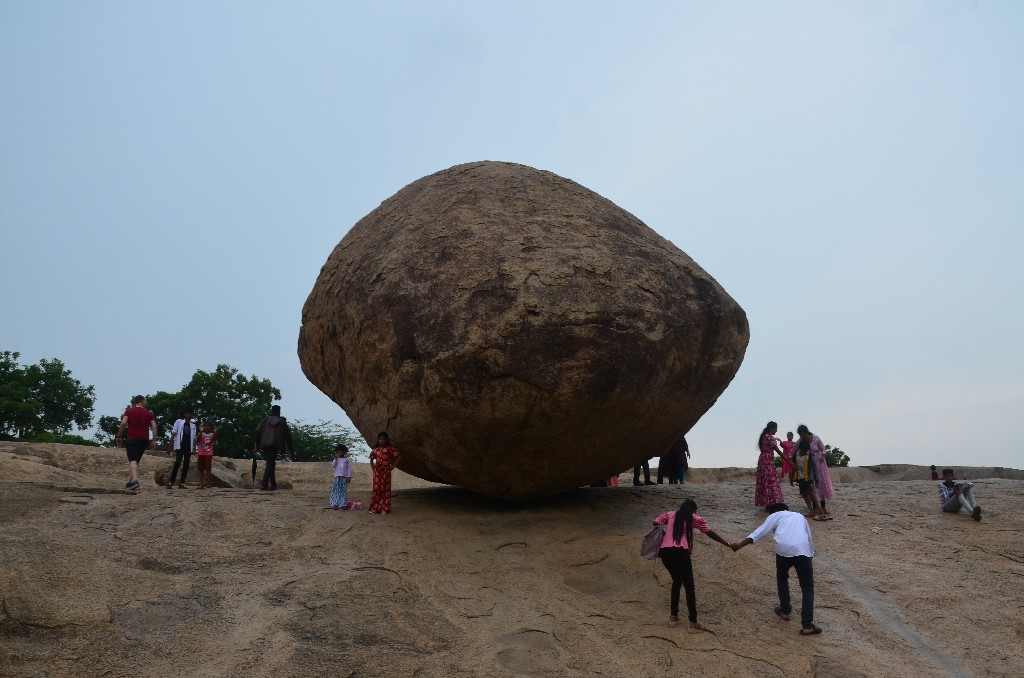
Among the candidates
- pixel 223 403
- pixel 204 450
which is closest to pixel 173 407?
pixel 223 403

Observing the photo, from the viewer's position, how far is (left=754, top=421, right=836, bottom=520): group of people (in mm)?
9273

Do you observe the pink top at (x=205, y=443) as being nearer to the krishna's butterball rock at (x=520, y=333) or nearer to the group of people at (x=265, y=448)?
the group of people at (x=265, y=448)

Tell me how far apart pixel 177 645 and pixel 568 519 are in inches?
165

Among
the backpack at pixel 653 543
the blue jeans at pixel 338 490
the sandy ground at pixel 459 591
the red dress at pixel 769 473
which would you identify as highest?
the red dress at pixel 769 473

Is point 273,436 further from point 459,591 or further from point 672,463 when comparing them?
point 672,463

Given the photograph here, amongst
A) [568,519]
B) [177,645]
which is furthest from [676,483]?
[177,645]

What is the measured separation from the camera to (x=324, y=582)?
6824 mm

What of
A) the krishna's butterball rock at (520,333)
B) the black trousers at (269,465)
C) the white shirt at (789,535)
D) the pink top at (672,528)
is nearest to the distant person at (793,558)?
the white shirt at (789,535)

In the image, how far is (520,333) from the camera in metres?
7.41

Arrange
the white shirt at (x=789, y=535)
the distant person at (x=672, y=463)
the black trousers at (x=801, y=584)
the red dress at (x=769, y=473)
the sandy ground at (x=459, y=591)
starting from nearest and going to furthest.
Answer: the sandy ground at (x=459, y=591) → the black trousers at (x=801, y=584) → the white shirt at (x=789, y=535) → the red dress at (x=769, y=473) → the distant person at (x=672, y=463)

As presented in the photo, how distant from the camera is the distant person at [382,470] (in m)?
8.48

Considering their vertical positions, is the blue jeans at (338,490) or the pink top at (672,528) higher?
the blue jeans at (338,490)

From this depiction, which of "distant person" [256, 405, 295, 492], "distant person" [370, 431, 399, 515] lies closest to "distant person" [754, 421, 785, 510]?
"distant person" [370, 431, 399, 515]

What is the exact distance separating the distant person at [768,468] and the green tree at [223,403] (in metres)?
22.5
